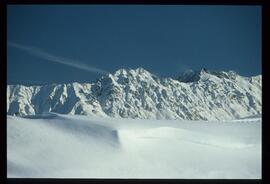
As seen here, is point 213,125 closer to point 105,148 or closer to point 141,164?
point 141,164

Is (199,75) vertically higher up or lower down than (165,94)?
higher up

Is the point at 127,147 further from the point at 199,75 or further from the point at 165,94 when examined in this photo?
the point at 165,94

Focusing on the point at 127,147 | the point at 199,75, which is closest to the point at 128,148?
the point at 127,147

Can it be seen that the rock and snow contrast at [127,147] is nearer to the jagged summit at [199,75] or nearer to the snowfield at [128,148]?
the snowfield at [128,148]

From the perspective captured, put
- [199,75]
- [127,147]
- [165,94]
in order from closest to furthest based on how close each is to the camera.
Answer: [127,147] < [199,75] < [165,94]

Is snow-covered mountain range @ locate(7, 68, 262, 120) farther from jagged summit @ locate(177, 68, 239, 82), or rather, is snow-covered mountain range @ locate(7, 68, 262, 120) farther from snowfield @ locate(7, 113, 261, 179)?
snowfield @ locate(7, 113, 261, 179)

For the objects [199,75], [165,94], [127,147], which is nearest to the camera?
[127,147]

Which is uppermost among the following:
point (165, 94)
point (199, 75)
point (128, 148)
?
point (199, 75)

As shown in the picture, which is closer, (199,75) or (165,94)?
(199,75)
